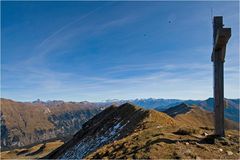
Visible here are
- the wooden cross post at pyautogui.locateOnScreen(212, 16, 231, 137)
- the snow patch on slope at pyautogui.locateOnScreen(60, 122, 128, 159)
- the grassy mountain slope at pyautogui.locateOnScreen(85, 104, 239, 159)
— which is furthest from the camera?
the snow patch on slope at pyautogui.locateOnScreen(60, 122, 128, 159)

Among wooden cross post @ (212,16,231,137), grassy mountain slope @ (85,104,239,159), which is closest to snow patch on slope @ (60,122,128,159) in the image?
grassy mountain slope @ (85,104,239,159)

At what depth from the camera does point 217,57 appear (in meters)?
19.8

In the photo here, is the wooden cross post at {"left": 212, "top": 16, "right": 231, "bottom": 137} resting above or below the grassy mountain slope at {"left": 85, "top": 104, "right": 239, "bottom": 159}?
above

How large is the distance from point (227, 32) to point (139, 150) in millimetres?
9228

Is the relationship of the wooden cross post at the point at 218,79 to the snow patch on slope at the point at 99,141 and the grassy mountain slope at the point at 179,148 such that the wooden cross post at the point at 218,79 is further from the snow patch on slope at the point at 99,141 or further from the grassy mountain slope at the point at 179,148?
the snow patch on slope at the point at 99,141

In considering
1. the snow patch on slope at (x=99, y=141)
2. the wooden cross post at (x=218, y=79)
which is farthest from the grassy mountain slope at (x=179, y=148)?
the snow patch on slope at (x=99, y=141)

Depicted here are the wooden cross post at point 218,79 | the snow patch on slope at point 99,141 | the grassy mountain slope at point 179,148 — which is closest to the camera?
the grassy mountain slope at point 179,148

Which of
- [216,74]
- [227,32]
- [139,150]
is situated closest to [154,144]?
[139,150]

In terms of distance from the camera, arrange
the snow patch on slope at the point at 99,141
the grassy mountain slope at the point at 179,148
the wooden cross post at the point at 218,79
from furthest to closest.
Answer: the snow patch on slope at the point at 99,141
the wooden cross post at the point at 218,79
the grassy mountain slope at the point at 179,148

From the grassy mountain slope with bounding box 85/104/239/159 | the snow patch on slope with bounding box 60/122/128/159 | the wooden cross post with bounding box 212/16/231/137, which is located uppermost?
the wooden cross post with bounding box 212/16/231/137

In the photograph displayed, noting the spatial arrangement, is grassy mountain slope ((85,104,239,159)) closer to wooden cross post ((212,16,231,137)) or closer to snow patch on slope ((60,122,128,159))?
wooden cross post ((212,16,231,137))

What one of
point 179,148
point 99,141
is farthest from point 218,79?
point 99,141

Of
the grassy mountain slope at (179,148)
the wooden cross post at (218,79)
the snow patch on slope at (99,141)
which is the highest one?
the wooden cross post at (218,79)

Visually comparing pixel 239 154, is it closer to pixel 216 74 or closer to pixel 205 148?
pixel 205 148
